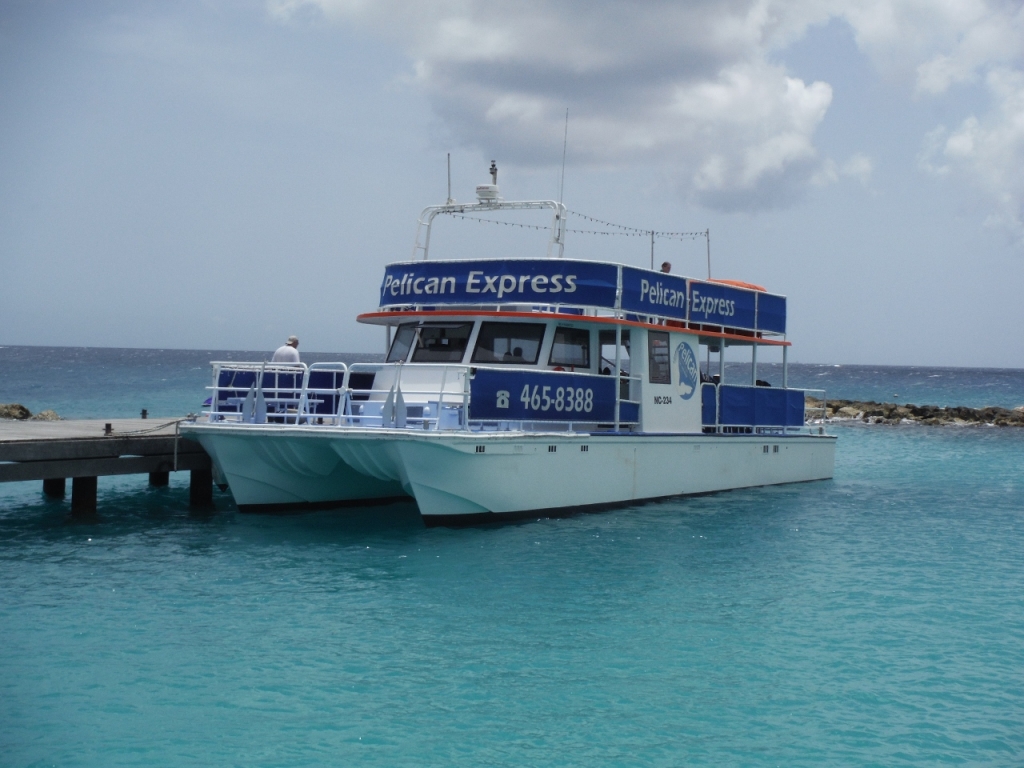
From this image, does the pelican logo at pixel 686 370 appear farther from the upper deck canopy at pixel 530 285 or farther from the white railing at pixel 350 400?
the white railing at pixel 350 400

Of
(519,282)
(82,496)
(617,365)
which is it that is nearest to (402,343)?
(519,282)

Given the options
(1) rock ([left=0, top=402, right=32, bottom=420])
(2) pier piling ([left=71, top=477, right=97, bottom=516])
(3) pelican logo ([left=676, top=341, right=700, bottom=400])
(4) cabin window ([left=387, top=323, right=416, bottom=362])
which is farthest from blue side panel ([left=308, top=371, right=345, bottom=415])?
(1) rock ([left=0, top=402, right=32, bottom=420])

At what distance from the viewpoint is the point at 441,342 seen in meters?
17.7

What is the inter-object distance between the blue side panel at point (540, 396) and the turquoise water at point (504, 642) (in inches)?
69.5

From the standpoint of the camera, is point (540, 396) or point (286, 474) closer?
point (540, 396)

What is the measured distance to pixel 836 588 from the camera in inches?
519

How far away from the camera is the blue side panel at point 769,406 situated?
22.0 metres

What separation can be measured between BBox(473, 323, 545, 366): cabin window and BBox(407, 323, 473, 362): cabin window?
0.94ft

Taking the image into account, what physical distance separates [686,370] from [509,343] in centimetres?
417

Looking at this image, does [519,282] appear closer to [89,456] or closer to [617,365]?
[617,365]

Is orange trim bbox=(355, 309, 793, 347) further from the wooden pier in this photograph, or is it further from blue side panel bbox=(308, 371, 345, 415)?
the wooden pier

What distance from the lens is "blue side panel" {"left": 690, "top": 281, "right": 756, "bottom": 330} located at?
66.4ft

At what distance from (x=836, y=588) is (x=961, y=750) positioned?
513cm

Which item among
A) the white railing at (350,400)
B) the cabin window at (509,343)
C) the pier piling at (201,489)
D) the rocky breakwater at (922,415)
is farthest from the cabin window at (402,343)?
the rocky breakwater at (922,415)
